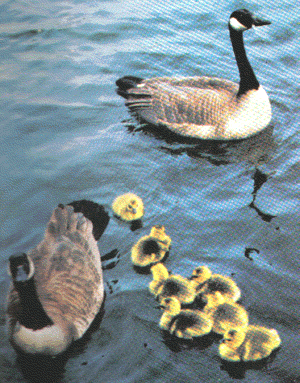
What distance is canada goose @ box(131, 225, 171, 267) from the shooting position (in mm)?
5562

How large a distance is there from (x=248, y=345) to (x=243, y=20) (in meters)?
→ 4.68

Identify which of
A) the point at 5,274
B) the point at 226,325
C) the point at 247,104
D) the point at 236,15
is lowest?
the point at 5,274

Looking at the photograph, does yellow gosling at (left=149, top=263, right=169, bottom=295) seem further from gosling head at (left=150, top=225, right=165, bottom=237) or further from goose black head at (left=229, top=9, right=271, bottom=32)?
goose black head at (left=229, top=9, right=271, bottom=32)

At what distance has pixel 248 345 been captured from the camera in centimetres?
469

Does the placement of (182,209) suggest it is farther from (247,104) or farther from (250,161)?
(247,104)

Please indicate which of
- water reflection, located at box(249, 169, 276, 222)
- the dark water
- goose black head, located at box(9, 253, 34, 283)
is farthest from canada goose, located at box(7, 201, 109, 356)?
water reflection, located at box(249, 169, 276, 222)

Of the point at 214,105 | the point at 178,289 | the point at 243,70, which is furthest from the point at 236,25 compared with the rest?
the point at 178,289

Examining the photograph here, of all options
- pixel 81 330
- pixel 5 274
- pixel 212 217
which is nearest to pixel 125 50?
pixel 212 217

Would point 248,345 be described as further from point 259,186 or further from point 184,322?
point 259,186

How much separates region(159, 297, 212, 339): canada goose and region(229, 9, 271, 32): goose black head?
422cm

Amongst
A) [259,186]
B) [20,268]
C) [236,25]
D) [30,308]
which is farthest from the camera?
[236,25]

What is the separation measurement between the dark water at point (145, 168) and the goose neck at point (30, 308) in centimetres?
42

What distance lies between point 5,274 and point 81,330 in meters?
1.16

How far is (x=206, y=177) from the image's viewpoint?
6.83 meters
